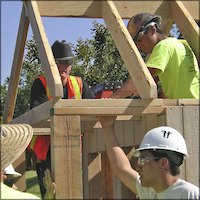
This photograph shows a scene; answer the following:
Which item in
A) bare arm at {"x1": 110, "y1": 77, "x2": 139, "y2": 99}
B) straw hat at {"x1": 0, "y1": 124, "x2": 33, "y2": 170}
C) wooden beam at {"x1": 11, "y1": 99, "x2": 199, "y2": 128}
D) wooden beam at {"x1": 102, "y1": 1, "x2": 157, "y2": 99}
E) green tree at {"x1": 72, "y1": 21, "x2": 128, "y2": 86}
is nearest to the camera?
straw hat at {"x1": 0, "y1": 124, "x2": 33, "y2": 170}

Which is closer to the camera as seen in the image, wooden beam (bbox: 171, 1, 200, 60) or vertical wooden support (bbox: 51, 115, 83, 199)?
vertical wooden support (bbox: 51, 115, 83, 199)

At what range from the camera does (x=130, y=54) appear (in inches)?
192

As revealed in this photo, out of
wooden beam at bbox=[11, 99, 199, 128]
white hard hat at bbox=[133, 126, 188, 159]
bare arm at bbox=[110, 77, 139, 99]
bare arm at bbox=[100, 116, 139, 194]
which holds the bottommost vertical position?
bare arm at bbox=[100, 116, 139, 194]

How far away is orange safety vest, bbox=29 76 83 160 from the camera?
19.6 ft

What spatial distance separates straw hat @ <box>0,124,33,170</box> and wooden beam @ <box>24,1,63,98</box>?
0.54m

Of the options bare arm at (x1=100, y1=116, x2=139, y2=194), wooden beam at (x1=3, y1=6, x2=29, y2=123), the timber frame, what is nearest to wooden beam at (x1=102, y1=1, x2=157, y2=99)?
the timber frame

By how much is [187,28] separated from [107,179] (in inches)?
104

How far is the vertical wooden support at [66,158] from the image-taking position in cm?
406

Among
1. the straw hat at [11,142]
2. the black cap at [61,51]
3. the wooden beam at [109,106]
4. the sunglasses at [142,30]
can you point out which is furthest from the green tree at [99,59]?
the straw hat at [11,142]

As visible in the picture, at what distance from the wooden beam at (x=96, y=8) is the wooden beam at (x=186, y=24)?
0.12 m

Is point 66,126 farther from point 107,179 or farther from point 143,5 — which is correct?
point 107,179

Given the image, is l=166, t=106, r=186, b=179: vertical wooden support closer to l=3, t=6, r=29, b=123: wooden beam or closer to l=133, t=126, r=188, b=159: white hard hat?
l=133, t=126, r=188, b=159: white hard hat

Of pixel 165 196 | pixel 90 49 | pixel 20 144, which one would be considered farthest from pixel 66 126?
pixel 90 49

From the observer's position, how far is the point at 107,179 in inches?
291
